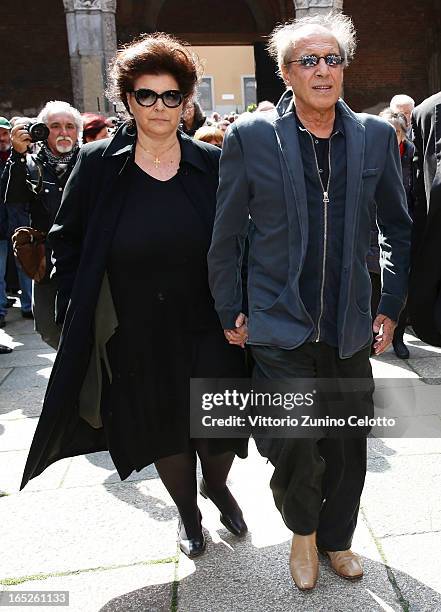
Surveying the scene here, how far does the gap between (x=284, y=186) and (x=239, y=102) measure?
119 feet

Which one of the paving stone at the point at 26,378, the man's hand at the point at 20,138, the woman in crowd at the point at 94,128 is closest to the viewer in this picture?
the woman in crowd at the point at 94,128

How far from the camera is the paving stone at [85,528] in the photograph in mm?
2686

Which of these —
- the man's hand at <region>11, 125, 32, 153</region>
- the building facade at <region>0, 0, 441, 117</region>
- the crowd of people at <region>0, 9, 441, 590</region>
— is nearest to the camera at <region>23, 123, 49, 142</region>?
the man's hand at <region>11, 125, 32, 153</region>

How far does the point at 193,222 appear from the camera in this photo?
8.16ft

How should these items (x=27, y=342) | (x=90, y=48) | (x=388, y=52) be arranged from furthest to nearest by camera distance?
1. (x=388, y=52)
2. (x=90, y=48)
3. (x=27, y=342)

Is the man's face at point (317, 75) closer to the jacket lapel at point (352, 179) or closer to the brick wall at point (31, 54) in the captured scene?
the jacket lapel at point (352, 179)

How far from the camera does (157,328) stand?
2.53 meters

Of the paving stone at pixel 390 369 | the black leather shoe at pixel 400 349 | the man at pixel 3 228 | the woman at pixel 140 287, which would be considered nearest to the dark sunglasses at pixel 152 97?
the woman at pixel 140 287

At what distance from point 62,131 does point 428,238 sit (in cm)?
268

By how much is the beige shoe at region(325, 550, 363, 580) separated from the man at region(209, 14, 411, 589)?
0.36 feet

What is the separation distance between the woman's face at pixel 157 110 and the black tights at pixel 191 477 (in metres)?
1.19

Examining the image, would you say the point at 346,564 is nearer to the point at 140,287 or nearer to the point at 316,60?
the point at 140,287

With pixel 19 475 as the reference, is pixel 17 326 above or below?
below

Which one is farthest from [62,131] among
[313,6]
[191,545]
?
[313,6]
